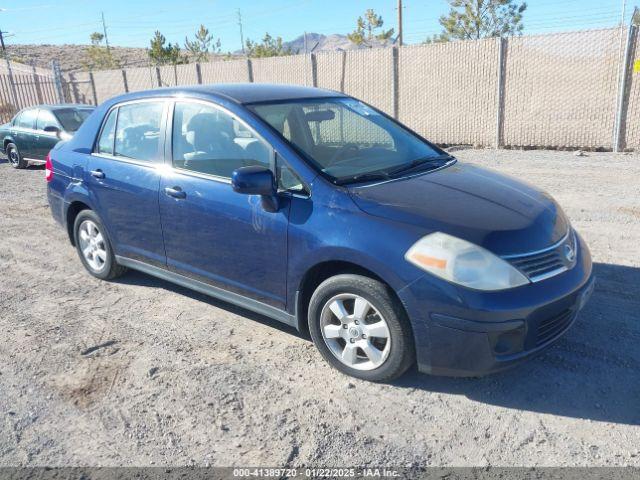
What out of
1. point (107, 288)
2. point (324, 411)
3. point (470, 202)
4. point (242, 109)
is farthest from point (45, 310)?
point (470, 202)

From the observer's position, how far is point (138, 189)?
4.36 meters

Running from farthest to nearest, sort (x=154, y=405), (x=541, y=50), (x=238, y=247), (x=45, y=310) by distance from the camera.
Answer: (x=541, y=50)
(x=45, y=310)
(x=238, y=247)
(x=154, y=405)

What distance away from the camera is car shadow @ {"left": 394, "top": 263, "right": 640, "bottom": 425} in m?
3.05

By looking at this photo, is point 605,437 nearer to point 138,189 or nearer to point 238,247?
point 238,247

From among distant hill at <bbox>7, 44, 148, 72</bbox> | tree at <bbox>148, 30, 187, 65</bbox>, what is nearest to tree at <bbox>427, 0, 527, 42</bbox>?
tree at <bbox>148, 30, 187, 65</bbox>

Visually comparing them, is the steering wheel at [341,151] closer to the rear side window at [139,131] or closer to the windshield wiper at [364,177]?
the windshield wiper at [364,177]

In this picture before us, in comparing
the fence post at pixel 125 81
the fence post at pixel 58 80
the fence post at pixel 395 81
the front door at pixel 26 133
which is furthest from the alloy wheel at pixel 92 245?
the fence post at pixel 58 80

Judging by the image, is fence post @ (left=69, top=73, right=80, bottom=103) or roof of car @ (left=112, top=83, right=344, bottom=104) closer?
roof of car @ (left=112, top=83, right=344, bottom=104)

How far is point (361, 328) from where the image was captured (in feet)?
10.7

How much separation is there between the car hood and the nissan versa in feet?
0.04

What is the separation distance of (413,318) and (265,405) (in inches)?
39.4

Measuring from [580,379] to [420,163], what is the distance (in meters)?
1.77

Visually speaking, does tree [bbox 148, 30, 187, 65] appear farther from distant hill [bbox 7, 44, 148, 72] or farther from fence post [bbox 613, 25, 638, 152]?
fence post [bbox 613, 25, 638, 152]

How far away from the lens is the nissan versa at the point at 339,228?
2.94 metres
